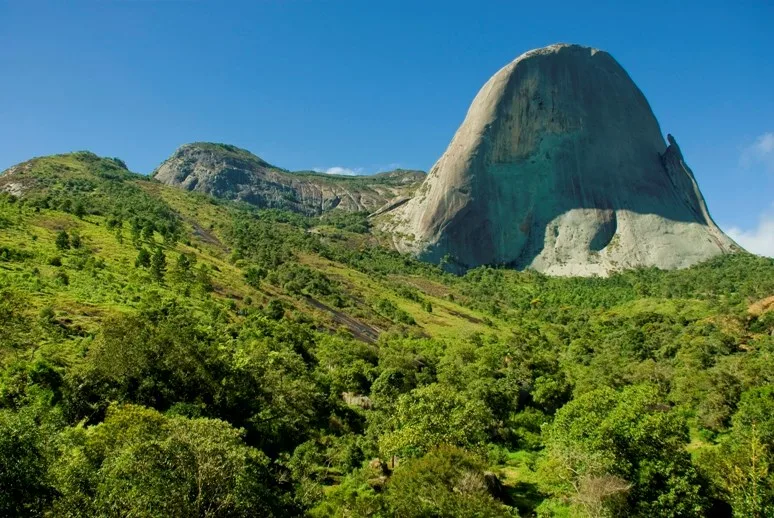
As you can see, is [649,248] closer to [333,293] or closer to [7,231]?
[333,293]

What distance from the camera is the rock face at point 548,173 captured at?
16062 centimetres

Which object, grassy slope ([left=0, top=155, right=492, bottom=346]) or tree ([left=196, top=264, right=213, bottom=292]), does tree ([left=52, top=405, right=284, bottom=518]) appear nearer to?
grassy slope ([left=0, top=155, right=492, bottom=346])

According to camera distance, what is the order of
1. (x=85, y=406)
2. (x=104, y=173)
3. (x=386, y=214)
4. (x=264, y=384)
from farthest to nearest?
(x=386, y=214) → (x=104, y=173) → (x=264, y=384) → (x=85, y=406)

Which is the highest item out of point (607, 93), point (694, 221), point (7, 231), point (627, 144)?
point (607, 93)

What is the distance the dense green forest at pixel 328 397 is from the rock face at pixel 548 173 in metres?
55.7

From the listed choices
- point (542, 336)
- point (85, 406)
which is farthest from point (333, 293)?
point (85, 406)

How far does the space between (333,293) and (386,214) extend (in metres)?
95.0

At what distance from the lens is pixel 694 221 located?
156 metres

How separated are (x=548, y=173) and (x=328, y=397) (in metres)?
138

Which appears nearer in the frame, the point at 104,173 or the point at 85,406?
the point at 85,406

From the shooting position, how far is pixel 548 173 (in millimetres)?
166625

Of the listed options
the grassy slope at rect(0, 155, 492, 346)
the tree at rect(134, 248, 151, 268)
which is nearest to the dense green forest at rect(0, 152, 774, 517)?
the tree at rect(134, 248, 151, 268)

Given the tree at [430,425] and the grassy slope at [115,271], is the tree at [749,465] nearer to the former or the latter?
the tree at [430,425]

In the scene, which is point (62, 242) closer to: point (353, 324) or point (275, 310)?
point (275, 310)
